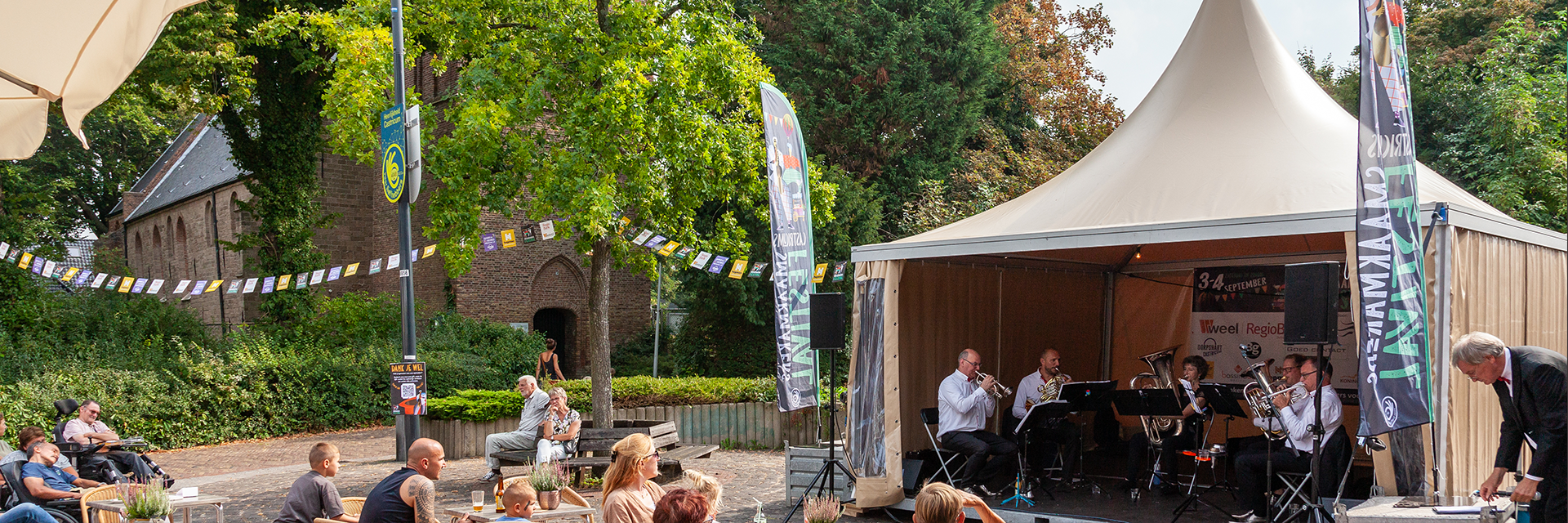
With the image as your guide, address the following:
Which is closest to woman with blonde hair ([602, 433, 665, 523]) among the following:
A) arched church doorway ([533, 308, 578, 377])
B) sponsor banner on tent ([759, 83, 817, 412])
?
sponsor banner on tent ([759, 83, 817, 412])

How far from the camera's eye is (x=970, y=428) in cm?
881

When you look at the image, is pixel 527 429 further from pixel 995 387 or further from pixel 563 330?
pixel 563 330

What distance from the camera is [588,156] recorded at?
468 inches

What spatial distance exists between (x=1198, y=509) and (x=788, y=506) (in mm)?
3481

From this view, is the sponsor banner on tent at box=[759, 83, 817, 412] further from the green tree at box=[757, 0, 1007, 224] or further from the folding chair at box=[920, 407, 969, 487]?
the green tree at box=[757, 0, 1007, 224]

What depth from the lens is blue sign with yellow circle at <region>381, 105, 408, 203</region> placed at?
8.80m

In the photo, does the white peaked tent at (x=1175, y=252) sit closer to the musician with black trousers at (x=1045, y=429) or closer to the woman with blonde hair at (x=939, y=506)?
the musician with black trousers at (x=1045, y=429)

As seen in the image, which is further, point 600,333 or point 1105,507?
point 600,333

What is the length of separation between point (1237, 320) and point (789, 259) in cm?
551

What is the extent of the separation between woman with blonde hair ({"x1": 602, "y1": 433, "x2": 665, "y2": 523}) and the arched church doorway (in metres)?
Answer: 22.7

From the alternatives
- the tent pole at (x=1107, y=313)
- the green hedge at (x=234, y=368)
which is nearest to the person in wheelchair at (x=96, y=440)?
the green hedge at (x=234, y=368)

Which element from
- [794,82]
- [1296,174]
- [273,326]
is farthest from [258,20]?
[1296,174]

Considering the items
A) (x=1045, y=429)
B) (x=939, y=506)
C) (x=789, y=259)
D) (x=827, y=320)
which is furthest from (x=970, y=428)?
(x=939, y=506)

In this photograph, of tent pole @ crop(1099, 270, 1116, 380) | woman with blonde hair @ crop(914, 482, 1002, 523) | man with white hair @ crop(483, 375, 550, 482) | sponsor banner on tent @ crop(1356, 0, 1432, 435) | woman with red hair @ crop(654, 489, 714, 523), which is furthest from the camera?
tent pole @ crop(1099, 270, 1116, 380)
